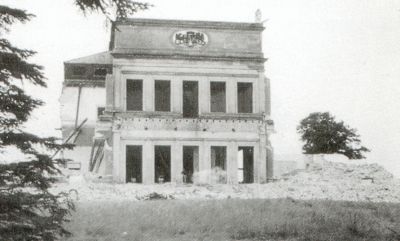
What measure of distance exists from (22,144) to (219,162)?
1136 inches

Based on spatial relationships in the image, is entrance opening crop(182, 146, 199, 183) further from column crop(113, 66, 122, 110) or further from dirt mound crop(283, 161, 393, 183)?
dirt mound crop(283, 161, 393, 183)

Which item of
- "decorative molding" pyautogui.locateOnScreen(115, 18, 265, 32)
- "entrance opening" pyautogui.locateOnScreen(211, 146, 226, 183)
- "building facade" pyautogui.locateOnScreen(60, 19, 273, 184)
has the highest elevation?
"decorative molding" pyautogui.locateOnScreen(115, 18, 265, 32)

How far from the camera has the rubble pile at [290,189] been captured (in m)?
26.0

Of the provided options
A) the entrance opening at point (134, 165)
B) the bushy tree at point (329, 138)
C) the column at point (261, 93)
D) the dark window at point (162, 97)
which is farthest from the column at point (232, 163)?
the bushy tree at point (329, 138)

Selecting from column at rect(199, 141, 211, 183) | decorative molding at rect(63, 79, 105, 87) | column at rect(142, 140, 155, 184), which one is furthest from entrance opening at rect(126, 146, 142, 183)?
decorative molding at rect(63, 79, 105, 87)

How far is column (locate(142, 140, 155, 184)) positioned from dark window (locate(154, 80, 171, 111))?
122 inches

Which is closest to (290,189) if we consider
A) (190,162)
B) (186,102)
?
(190,162)

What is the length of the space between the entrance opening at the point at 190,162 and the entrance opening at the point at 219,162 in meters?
1.17

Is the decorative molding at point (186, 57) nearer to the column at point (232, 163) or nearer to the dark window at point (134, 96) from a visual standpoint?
the dark window at point (134, 96)

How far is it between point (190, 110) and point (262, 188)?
8.72 metres

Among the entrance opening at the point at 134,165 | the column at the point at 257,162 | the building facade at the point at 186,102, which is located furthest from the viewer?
the entrance opening at the point at 134,165

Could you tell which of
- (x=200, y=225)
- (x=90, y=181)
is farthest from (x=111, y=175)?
(x=200, y=225)

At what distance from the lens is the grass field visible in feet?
55.3

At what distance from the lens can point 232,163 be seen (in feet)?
111
